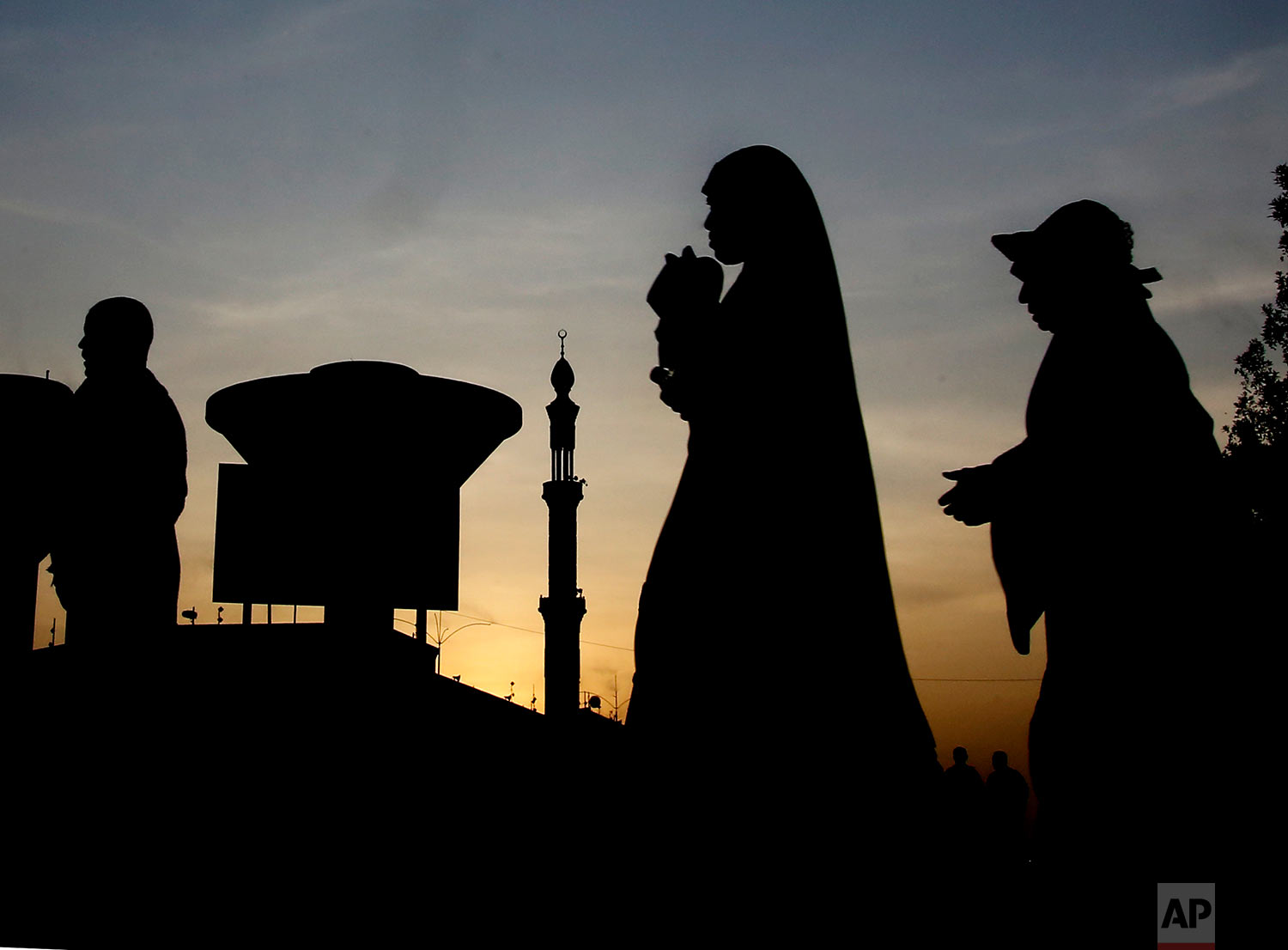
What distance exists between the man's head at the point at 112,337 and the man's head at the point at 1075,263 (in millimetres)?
3416

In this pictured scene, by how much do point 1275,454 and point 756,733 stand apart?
68.4 ft

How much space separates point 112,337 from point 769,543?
129 inches

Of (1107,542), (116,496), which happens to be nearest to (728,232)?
(1107,542)

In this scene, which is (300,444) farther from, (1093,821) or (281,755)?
(1093,821)

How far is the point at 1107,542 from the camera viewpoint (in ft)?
10.1

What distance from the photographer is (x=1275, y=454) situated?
20469mm

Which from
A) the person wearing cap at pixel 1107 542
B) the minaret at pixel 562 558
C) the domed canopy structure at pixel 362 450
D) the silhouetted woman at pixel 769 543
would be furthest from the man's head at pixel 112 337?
the minaret at pixel 562 558

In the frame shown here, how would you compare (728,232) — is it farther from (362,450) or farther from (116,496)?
(362,450)

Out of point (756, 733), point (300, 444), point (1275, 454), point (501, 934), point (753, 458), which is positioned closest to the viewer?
point (756, 733)

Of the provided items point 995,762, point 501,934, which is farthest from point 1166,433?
point 995,762

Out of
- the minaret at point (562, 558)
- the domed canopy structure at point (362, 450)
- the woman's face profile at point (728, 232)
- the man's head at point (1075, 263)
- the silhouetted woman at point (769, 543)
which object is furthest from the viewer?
the minaret at point (562, 558)

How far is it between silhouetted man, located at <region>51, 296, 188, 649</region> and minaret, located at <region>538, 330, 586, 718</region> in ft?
115

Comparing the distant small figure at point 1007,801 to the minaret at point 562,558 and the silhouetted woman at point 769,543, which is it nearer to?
the silhouetted woman at point 769,543

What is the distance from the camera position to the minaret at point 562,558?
40.4 m
